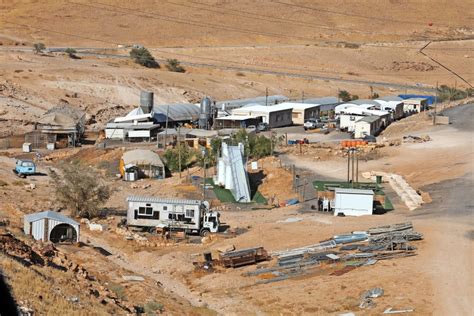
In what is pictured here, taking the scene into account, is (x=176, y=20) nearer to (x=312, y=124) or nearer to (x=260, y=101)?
(x=260, y=101)

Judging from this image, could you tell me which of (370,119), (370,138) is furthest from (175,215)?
(370,119)

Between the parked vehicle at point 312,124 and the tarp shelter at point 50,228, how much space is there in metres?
33.6

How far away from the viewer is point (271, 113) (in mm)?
60188

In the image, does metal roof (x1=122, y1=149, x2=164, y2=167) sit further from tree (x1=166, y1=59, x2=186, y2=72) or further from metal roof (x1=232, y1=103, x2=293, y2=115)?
tree (x1=166, y1=59, x2=186, y2=72)

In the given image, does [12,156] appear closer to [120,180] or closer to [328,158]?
[120,180]

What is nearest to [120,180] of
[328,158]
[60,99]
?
[328,158]

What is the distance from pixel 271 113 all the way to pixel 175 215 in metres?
31.2

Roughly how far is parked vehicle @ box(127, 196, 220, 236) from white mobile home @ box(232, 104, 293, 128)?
30.3 m

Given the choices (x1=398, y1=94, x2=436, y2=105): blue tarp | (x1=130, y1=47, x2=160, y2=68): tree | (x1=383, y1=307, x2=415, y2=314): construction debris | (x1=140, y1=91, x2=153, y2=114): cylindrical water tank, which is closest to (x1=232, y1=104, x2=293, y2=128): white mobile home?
(x1=140, y1=91, x2=153, y2=114): cylindrical water tank

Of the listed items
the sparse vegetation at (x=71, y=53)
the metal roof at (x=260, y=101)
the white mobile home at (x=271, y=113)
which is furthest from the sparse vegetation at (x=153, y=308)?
the sparse vegetation at (x=71, y=53)

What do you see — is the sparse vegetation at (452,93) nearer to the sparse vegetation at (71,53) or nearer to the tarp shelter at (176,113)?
the tarp shelter at (176,113)

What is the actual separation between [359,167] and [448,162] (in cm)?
379

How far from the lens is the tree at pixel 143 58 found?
82.8m

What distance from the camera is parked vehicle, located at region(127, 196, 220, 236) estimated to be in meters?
29.5
